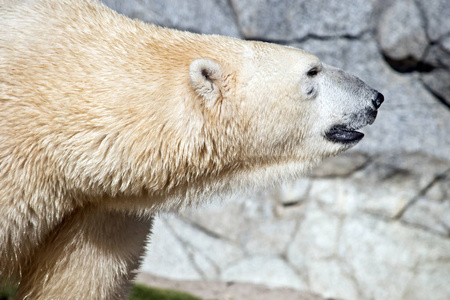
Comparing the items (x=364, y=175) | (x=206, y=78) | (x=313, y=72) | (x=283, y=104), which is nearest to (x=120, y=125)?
(x=206, y=78)

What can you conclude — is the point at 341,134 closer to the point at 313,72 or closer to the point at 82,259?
the point at 313,72

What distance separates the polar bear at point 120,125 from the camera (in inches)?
55.4

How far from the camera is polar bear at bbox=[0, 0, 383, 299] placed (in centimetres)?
141

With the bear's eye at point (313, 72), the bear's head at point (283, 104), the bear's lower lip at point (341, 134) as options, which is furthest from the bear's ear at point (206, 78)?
the bear's lower lip at point (341, 134)

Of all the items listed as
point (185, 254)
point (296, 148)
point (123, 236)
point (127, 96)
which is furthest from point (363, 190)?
point (127, 96)

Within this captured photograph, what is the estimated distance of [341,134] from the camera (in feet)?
5.45

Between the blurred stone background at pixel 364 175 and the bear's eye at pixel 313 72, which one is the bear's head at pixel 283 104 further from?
the blurred stone background at pixel 364 175

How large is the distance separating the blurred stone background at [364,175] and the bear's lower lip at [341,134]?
4.95 feet

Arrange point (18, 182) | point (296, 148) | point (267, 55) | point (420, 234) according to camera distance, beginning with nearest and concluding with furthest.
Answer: point (18, 182) → point (267, 55) → point (296, 148) → point (420, 234)

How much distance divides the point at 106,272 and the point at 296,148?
2.31 ft

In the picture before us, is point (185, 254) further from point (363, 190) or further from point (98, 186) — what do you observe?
point (98, 186)

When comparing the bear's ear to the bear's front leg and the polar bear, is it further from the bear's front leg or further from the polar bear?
the bear's front leg

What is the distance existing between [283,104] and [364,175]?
1763mm

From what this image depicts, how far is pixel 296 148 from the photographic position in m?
1.66
